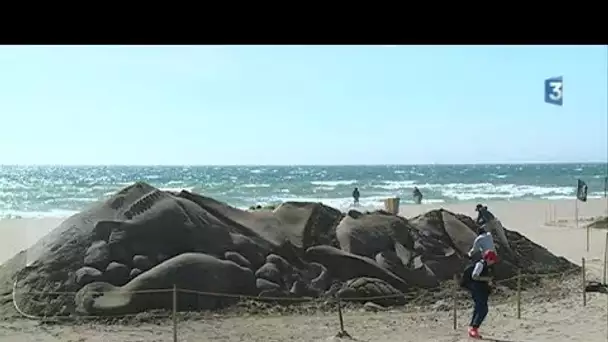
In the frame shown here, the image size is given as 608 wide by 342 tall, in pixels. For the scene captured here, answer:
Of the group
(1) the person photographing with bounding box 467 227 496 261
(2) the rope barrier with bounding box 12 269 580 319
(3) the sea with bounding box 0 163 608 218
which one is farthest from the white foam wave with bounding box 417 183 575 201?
(2) the rope barrier with bounding box 12 269 580 319

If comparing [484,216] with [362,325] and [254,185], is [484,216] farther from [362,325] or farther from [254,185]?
[254,185]

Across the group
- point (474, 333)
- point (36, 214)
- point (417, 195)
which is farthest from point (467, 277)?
point (36, 214)

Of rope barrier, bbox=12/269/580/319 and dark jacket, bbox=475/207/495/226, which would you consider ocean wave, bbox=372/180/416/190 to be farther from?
rope barrier, bbox=12/269/580/319

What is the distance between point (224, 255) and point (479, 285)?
4.02ft

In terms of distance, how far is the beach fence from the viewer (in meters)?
3.13

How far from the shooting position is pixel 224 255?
133 inches

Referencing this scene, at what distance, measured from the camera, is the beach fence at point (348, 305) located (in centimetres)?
313

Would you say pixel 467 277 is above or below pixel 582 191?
below

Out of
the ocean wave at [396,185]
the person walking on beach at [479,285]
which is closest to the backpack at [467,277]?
the person walking on beach at [479,285]

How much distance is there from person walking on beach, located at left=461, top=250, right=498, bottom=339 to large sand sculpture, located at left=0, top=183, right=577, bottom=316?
64mm

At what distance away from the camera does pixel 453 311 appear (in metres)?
3.30
